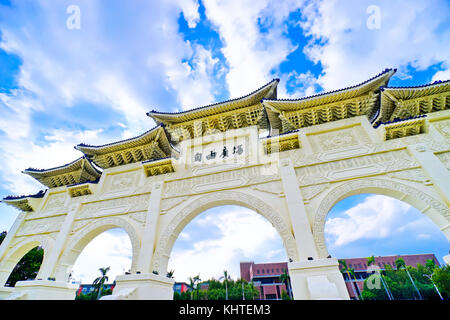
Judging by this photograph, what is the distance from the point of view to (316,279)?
15.1ft

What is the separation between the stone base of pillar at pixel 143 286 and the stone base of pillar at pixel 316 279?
371 centimetres

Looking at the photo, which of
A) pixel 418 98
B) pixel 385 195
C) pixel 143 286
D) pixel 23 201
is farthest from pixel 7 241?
pixel 418 98

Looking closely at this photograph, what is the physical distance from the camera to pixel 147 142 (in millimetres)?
9109

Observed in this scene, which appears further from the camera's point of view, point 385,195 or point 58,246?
point 58,246

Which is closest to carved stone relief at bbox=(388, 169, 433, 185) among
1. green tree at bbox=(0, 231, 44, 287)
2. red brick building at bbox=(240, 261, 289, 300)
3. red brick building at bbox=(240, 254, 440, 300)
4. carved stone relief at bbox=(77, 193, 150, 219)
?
carved stone relief at bbox=(77, 193, 150, 219)

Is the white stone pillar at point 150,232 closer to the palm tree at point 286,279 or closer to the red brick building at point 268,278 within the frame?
the palm tree at point 286,279

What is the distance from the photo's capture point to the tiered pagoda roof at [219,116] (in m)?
8.17

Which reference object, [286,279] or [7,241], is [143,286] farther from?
[286,279]

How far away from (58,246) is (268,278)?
34.1 meters

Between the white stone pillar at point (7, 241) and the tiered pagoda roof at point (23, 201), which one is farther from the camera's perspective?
the tiered pagoda roof at point (23, 201)

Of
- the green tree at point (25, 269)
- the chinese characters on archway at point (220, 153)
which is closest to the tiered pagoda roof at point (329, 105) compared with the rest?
the chinese characters on archway at point (220, 153)

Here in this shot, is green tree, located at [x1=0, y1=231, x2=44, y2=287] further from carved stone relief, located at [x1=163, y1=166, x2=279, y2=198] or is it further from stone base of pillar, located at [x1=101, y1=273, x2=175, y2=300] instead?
carved stone relief, located at [x1=163, y1=166, x2=279, y2=198]
